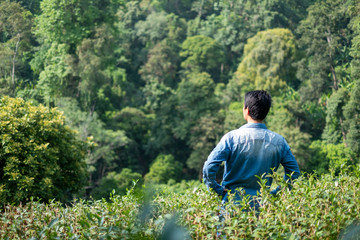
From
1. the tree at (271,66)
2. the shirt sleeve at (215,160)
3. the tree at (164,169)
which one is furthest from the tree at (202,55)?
the shirt sleeve at (215,160)

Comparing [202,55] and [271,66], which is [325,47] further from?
[202,55]

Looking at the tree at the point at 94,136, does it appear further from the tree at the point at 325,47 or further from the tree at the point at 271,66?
the tree at the point at 325,47

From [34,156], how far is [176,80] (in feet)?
54.5

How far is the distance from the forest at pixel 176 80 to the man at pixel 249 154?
809 cm

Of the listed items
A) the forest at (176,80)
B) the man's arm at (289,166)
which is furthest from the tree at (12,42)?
the man's arm at (289,166)

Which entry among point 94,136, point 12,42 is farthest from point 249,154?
point 94,136

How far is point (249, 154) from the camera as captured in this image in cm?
214

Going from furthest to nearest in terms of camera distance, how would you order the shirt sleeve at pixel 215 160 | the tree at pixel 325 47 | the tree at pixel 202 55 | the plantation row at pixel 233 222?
the tree at pixel 202 55 → the tree at pixel 325 47 → the shirt sleeve at pixel 215 160 → the plantation row at pixel 233 222

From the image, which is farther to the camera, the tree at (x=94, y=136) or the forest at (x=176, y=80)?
the tree at (x=94, y=136)

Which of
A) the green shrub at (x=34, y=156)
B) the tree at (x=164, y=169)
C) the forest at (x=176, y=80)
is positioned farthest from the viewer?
the tree at (x=164, y=169)

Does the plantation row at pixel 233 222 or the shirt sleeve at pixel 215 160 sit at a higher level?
the shirt sleeve at pixel 215 160

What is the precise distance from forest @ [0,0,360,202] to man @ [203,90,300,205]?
8093 millimetres

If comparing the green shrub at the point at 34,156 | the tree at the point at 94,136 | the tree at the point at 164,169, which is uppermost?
the green shrub at the point at 34,156

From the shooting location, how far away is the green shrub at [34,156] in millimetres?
7945
